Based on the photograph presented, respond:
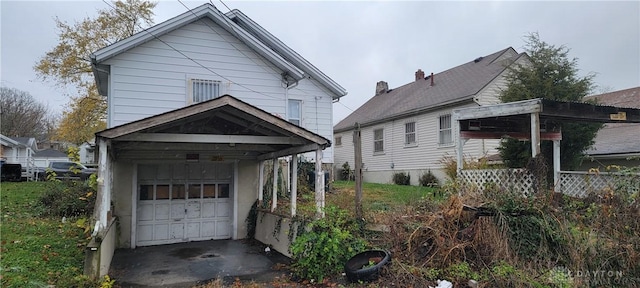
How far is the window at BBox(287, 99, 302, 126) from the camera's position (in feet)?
48.7

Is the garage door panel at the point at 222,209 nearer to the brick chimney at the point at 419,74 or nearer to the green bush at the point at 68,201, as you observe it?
the green bush at the point at 68,201

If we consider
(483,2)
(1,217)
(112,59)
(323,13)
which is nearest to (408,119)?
(483,2)

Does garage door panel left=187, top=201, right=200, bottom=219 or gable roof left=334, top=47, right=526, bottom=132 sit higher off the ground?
gable roof left=334, top=47, right=526, bottom=132

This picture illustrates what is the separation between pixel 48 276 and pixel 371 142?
18334 millimetres

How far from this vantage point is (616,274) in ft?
20.3

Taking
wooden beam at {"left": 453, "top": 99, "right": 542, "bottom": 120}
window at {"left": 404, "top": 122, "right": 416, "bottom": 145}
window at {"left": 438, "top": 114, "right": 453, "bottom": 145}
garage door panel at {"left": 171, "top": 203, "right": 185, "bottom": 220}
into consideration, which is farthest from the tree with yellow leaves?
wooden beam at {"left": 453, "top": 99, "right": 542, "bottom": 120}

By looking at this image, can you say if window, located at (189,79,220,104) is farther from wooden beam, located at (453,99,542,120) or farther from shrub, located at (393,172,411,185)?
shrub, located at (393,172,411,185)

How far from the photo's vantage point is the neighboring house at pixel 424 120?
626 inches

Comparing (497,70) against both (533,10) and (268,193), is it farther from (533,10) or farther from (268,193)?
(268,193)

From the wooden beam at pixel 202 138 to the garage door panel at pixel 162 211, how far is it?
13.0 feet

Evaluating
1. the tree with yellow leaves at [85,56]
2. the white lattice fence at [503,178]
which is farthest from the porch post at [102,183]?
the tree with yellow leaves at [85,56]

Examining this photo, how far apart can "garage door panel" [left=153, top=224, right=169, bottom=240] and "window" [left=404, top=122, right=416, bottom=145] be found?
40.7 feet

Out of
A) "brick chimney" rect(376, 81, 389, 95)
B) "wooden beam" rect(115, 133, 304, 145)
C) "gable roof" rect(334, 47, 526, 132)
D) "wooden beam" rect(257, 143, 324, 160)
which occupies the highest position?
"brick chimney" rect(376, 81, 389, 95)

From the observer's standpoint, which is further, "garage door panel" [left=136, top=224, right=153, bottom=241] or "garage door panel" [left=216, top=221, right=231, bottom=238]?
"garage door panel" [left=216, top=221, right=231, bottom=238]
